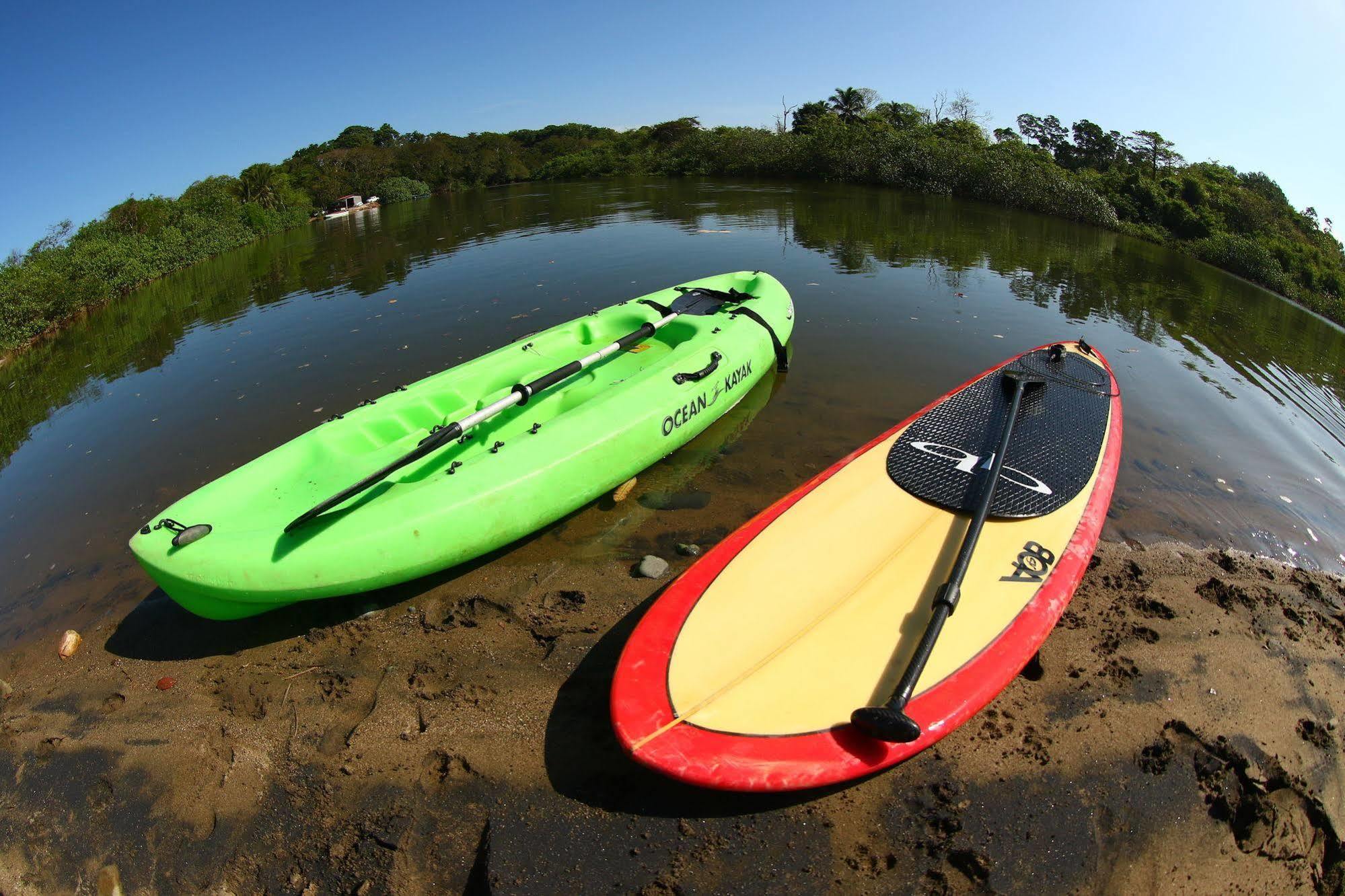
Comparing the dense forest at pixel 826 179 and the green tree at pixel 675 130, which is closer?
the dense forest at pixel 826 179

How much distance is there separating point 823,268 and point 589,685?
33.2 ft

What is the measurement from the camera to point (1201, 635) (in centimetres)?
332

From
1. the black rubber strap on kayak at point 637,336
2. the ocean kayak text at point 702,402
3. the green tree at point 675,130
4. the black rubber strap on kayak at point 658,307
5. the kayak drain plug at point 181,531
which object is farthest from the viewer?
the green tree at point 675,130

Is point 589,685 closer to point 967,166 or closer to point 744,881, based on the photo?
point 744,881

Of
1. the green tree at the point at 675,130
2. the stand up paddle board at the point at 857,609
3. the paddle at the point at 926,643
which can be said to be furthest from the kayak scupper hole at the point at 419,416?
the green tree at the point at 675,130

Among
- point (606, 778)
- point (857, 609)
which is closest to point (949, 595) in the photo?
point (857, 609)

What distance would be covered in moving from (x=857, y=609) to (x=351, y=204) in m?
36.5

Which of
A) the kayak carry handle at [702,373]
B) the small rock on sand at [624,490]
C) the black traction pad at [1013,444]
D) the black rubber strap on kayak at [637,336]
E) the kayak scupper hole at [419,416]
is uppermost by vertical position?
the black rubber strap on kayak at [637,336]

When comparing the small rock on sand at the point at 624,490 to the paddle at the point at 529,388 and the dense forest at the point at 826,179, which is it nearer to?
the paddle at the point at 529,388

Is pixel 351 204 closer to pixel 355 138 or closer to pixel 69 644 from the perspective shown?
pixel 355 138

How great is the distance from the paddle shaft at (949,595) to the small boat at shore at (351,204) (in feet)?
110

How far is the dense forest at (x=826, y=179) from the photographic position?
504 inches

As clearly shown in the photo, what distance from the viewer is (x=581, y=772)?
2658mm

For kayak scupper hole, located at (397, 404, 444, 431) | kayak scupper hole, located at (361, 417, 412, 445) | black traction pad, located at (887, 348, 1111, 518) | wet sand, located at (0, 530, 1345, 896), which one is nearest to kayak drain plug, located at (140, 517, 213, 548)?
wet sand, located at (0, 530, 1345, 896)
